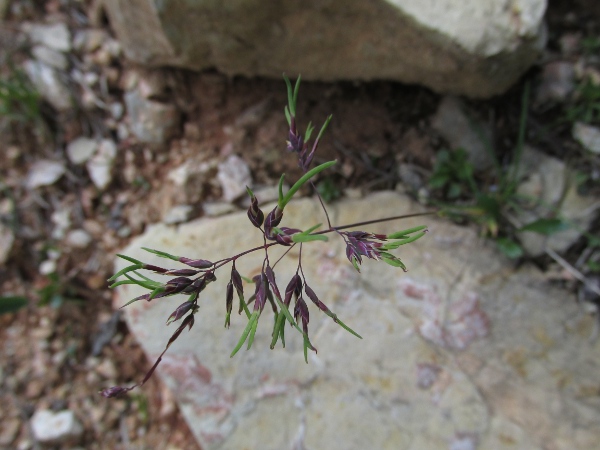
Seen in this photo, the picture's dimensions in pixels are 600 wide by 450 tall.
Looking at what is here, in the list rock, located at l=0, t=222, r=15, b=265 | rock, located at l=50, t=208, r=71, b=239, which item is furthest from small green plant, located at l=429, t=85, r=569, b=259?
rock, located at l=0, t=222, r=15, b=265

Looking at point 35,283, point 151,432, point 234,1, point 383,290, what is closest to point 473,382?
point 383,290

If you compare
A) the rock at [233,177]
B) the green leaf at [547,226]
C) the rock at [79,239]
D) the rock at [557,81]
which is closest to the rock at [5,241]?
the rock at [79,239]

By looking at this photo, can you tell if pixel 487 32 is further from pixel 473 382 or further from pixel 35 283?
pixel 35 283

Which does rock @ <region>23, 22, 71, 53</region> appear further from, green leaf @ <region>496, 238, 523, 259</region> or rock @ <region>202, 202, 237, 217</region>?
green leaf @ <region>496, 238, 523, 259</region>

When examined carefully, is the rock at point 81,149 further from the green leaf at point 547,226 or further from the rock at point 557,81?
the rock at point 557,81

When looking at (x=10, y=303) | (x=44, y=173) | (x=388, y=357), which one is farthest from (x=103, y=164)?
(x=388, y=357)
